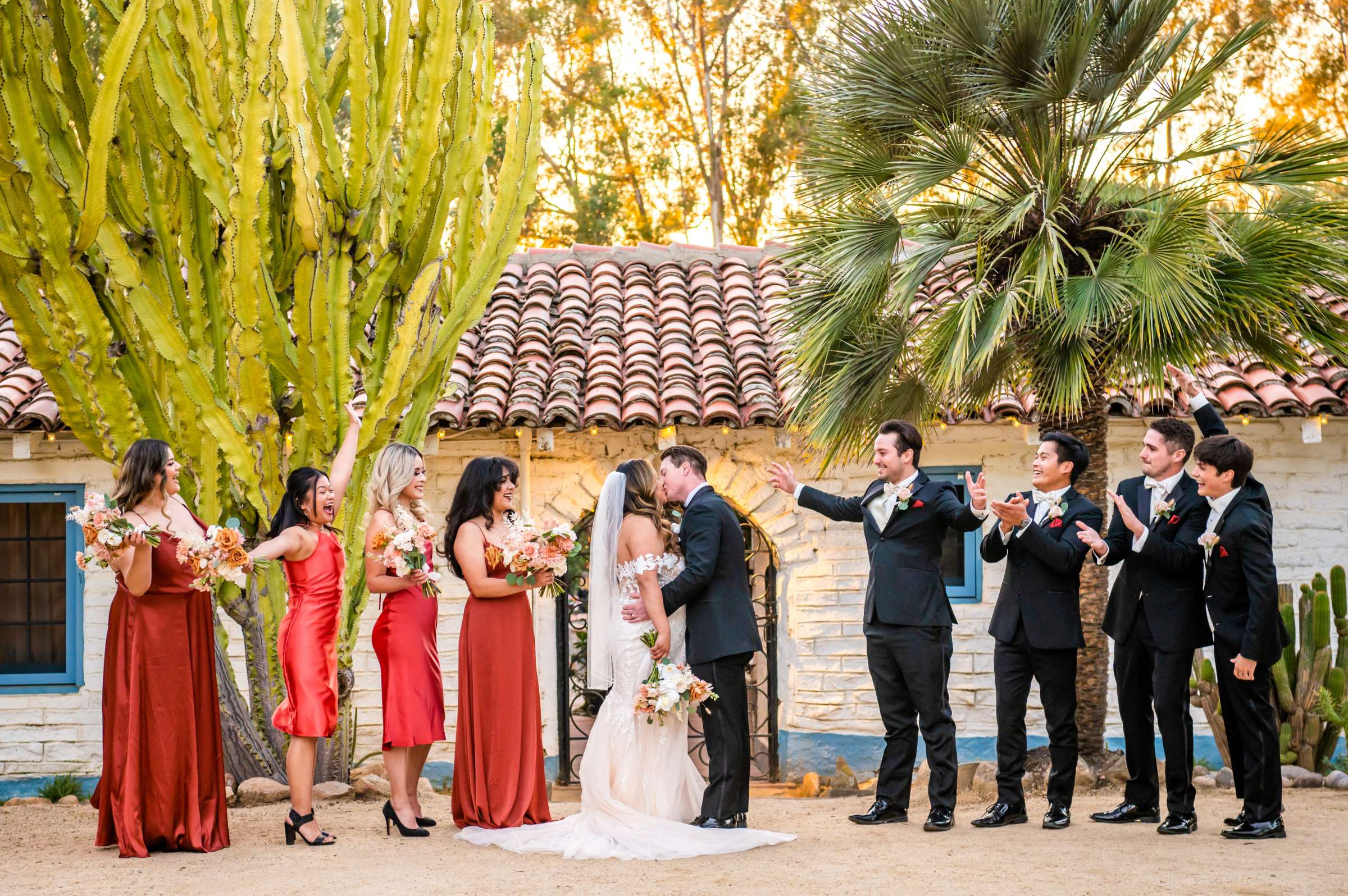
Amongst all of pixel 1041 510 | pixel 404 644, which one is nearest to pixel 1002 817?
pixel 1041 510

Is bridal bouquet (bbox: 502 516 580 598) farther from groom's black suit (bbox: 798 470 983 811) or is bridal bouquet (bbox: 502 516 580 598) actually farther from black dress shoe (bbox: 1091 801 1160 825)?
black dress shoe (bbox: 1091 801 1160 825)

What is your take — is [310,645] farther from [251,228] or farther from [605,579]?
[251,228]

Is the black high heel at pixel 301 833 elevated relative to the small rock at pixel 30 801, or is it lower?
elevated

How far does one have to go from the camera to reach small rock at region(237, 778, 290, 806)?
702cm

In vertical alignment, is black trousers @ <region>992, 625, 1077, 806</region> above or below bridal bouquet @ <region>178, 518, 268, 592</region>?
below

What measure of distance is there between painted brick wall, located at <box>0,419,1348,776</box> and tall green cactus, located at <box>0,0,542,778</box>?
2227 millimetres

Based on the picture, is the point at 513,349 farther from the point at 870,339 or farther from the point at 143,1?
the point at 143,1

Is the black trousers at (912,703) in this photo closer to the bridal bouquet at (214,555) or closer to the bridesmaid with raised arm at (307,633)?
the bridesmaid with raised arm at (307,633)

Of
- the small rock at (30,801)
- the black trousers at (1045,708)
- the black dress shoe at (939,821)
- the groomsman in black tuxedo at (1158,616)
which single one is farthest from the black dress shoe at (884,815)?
the small rock at (30,801)

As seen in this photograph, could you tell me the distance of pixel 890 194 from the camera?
754 cm

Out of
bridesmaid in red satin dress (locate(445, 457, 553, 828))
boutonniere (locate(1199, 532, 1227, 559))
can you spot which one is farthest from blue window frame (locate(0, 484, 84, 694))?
boutonniere (locate(1199, 532, 1227, 559))

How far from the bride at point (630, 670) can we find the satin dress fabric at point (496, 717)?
12cm

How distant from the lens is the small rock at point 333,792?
7.00m

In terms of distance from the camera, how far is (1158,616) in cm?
589
